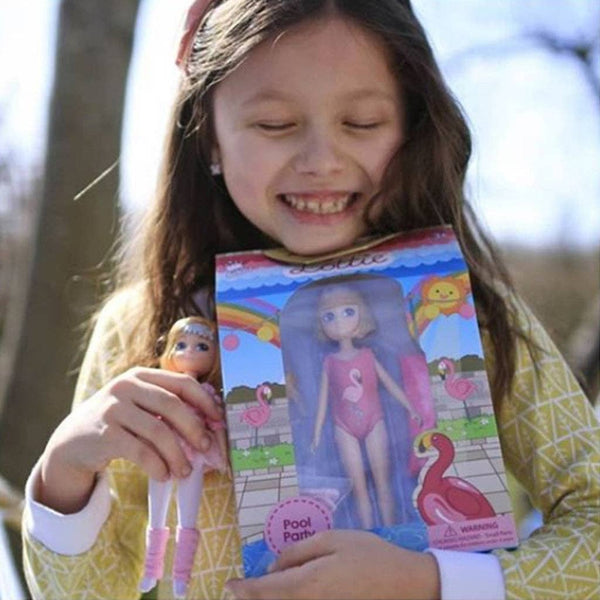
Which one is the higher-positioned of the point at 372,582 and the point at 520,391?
the point at 520,391

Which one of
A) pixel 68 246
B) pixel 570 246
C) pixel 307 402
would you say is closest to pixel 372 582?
pixel 307 402

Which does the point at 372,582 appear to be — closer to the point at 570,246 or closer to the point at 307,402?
the point at 307,402

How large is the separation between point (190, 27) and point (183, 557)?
768mm

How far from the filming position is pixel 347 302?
140 centimetres

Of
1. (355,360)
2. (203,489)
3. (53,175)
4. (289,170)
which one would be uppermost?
(53,175)

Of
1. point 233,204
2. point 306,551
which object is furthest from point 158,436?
point 233,204

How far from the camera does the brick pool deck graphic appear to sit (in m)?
1.32

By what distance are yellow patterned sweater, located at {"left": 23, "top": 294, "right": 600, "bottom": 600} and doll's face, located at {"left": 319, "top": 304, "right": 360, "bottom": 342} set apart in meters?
0.23

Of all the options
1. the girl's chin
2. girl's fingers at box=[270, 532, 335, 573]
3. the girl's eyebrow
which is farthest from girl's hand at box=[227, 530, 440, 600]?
the girl's eyebrow

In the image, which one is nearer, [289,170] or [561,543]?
[561,543]

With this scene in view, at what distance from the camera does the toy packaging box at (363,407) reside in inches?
51.6

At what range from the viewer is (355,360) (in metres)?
1.37

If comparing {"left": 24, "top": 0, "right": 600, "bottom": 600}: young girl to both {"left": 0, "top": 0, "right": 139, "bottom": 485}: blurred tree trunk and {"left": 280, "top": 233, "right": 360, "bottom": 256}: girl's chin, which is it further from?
{"left": 0, "top": 0, "right": 139, "bottom": 485}: blurred tree trunk

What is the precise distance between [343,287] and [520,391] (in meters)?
0.28
